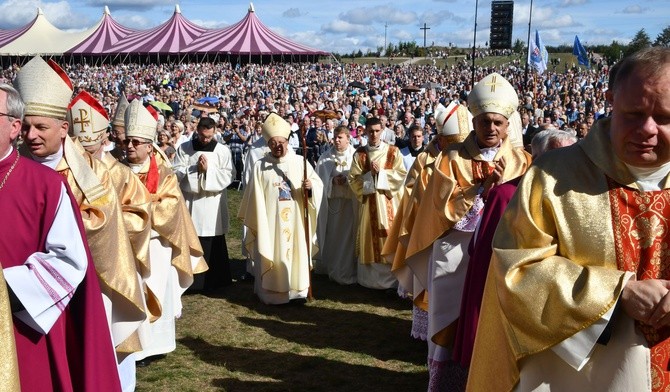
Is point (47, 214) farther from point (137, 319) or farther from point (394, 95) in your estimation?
point (394, 95)

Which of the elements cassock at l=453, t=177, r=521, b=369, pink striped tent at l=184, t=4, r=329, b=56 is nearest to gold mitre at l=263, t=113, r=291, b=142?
cassock at l=453, t=177, r=521, b=369

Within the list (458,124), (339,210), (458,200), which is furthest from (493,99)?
(339,210)

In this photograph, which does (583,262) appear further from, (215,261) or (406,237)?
(215,261)

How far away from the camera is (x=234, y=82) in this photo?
40.3 metres

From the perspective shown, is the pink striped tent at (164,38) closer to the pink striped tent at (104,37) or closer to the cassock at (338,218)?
the pink striped tent at (104,37)

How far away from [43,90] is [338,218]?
6.42 meters

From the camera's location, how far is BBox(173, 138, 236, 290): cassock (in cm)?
895

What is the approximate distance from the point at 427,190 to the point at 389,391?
5.63 feet

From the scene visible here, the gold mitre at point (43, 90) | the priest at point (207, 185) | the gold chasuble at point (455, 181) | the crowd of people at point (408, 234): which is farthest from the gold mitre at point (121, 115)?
the gold chasuble at point (455, 181)

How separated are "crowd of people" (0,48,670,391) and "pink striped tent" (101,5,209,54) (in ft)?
143

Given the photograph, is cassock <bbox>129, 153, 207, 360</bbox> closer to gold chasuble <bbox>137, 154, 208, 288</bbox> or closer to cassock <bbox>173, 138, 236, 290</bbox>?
gold chasuble <bbox>137, 154, 208, 288</bbox>

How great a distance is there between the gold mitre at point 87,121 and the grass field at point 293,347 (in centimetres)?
208

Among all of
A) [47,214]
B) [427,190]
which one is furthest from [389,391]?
[47,214]

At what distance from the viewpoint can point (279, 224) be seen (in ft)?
28.4
